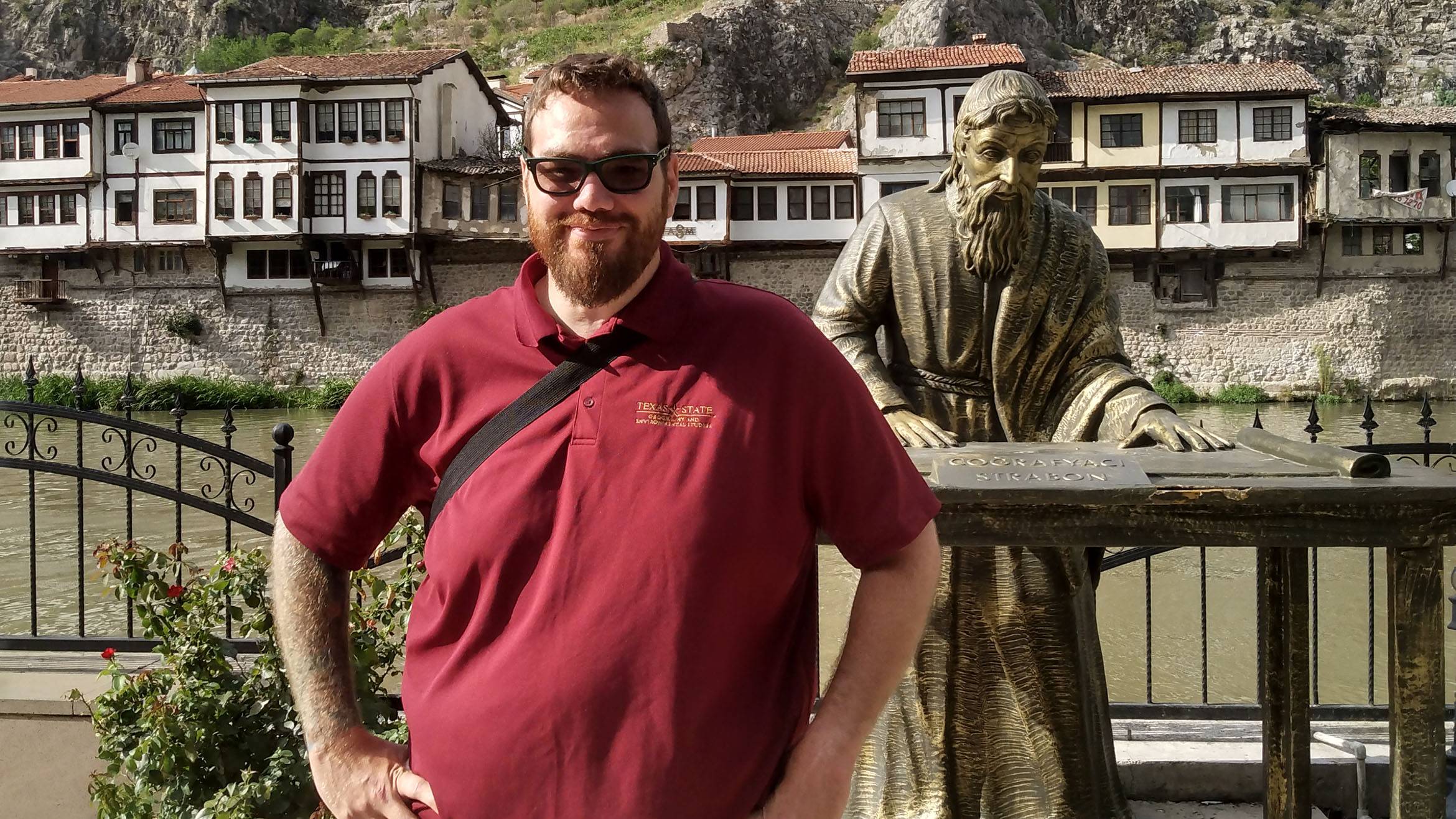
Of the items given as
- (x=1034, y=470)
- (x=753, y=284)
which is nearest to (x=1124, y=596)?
(x=1034, y=470)

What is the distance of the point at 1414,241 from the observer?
1342 inches

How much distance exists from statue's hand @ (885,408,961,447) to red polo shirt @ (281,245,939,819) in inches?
49.9

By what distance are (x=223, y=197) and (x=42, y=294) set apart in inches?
285

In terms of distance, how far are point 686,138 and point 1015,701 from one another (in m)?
44.2

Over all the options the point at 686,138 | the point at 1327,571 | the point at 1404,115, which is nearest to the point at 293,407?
the point at 686,138

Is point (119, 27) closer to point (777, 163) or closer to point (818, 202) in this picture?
point (777, 163)

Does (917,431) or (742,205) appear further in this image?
(742,205)

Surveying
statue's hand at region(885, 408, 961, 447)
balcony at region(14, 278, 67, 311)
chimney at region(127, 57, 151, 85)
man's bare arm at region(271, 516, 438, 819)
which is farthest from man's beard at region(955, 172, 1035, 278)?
chimney at region(127, 57, 151, 85)

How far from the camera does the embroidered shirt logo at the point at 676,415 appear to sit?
1.59m

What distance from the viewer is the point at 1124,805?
10.9 ft

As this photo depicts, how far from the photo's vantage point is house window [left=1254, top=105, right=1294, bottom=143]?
3247cm

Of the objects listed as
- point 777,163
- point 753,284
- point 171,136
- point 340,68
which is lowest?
point 753,284

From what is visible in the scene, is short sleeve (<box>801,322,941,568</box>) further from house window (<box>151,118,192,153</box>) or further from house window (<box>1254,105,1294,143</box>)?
house window (<box>151,118,192,153</box>)

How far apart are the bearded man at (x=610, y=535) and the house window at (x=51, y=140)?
41026mm
